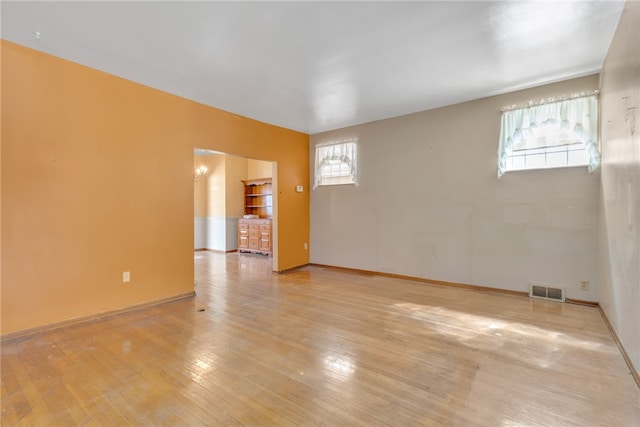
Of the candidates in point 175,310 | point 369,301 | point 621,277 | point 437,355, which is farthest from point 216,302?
point 621,277

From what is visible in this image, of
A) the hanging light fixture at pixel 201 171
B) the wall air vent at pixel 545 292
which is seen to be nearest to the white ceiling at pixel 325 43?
the wall air vent at pixel 545 292

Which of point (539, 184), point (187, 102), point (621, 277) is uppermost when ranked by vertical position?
point (187, 102)

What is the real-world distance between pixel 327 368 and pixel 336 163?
4.32 meters

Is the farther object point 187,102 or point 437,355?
point 187,102

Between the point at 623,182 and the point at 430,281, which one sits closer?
the point at 623,182

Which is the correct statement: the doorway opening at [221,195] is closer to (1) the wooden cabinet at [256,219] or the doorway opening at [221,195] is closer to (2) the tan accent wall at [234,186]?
(2) the tan accent wall at [234,186]

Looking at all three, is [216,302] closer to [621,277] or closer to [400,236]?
[400,236]

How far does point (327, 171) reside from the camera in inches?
238

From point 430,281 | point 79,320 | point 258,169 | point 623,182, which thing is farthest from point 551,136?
point 258,169

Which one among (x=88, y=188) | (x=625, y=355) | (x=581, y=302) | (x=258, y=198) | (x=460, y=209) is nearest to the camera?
(x=625, y=355)

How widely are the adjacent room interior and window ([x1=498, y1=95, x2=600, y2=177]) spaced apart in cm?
3

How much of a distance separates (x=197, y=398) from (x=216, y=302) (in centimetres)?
202

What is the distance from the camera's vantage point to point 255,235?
7750 mm

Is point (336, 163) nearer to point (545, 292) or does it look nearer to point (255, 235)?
point (255, 235)
